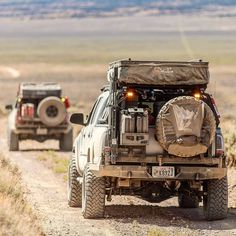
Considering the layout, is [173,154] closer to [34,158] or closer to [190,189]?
[190,189]

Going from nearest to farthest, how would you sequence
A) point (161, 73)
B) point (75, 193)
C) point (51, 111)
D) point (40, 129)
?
point (161, 73)
point (75, 193)
point (51, 111)
point (40, 129)

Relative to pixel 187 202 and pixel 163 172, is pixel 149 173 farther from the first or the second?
pixel 187 202

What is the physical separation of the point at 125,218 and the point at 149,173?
845mm

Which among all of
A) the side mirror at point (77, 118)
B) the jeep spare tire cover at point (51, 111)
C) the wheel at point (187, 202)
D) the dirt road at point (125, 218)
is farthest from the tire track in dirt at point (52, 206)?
the jeep spare tire cover at point (51, 111)

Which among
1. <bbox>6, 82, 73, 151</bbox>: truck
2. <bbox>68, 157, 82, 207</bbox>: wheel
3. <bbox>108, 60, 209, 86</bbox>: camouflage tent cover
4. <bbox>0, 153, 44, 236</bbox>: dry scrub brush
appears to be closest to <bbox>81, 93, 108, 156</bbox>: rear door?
<bbox>68, 157, 82, 207</bbox>: wheel

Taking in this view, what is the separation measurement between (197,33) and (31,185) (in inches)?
5826

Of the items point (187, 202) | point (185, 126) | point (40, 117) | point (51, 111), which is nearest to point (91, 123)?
point (187, 202)

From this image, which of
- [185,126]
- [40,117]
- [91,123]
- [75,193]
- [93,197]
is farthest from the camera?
[40,117]

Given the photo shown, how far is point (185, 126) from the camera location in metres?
13.6

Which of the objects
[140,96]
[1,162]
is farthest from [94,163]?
[1,162]

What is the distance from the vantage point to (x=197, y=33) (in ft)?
544

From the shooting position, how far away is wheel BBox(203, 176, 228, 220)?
14.1m

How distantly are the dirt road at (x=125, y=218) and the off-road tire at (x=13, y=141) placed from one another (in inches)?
375

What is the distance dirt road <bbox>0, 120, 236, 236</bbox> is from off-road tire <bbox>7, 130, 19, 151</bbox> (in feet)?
31.2
